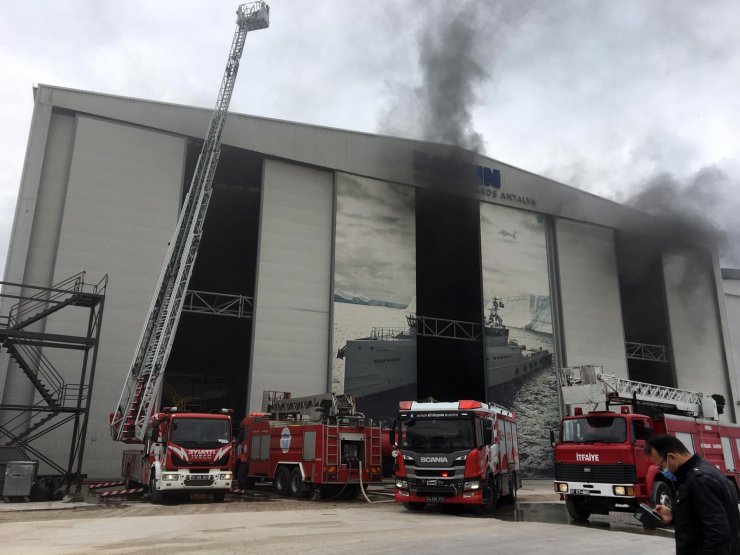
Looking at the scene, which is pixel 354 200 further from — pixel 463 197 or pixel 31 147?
pixel 31 147

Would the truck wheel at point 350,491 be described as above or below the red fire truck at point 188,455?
below

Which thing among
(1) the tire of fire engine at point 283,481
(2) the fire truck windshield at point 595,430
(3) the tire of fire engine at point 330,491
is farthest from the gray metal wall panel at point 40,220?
(2) the fire truck windshield at point 595,430

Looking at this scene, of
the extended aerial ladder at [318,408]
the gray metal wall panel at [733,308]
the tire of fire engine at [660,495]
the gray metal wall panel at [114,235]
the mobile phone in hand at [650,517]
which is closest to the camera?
the mobile phone in hand at [650,517]

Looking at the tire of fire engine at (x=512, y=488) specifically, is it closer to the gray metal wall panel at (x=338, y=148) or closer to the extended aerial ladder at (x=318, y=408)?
the extended aerial ladder at (x=318, y=408)

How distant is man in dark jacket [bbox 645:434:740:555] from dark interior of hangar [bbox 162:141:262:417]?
3006 centimetres

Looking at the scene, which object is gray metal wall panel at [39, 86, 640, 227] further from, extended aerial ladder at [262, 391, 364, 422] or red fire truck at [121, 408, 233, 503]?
red fire truck at [121, 408, 233, 503]

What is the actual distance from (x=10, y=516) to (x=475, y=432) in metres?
10.7

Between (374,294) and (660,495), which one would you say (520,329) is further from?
A: (660,495)

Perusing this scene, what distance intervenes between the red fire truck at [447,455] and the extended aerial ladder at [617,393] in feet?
9.07

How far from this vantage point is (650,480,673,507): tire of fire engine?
11611 millimetres

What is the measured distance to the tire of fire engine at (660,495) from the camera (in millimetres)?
11611

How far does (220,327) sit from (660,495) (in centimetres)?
2865

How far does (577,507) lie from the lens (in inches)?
509

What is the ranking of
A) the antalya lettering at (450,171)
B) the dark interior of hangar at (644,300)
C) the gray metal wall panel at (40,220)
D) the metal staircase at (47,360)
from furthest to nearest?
the dark interior of hangar at (644,300) < the antalya lettering at (450,171) < the gray metal wall panel at (40,220) < the metal staircase at (47,360)
